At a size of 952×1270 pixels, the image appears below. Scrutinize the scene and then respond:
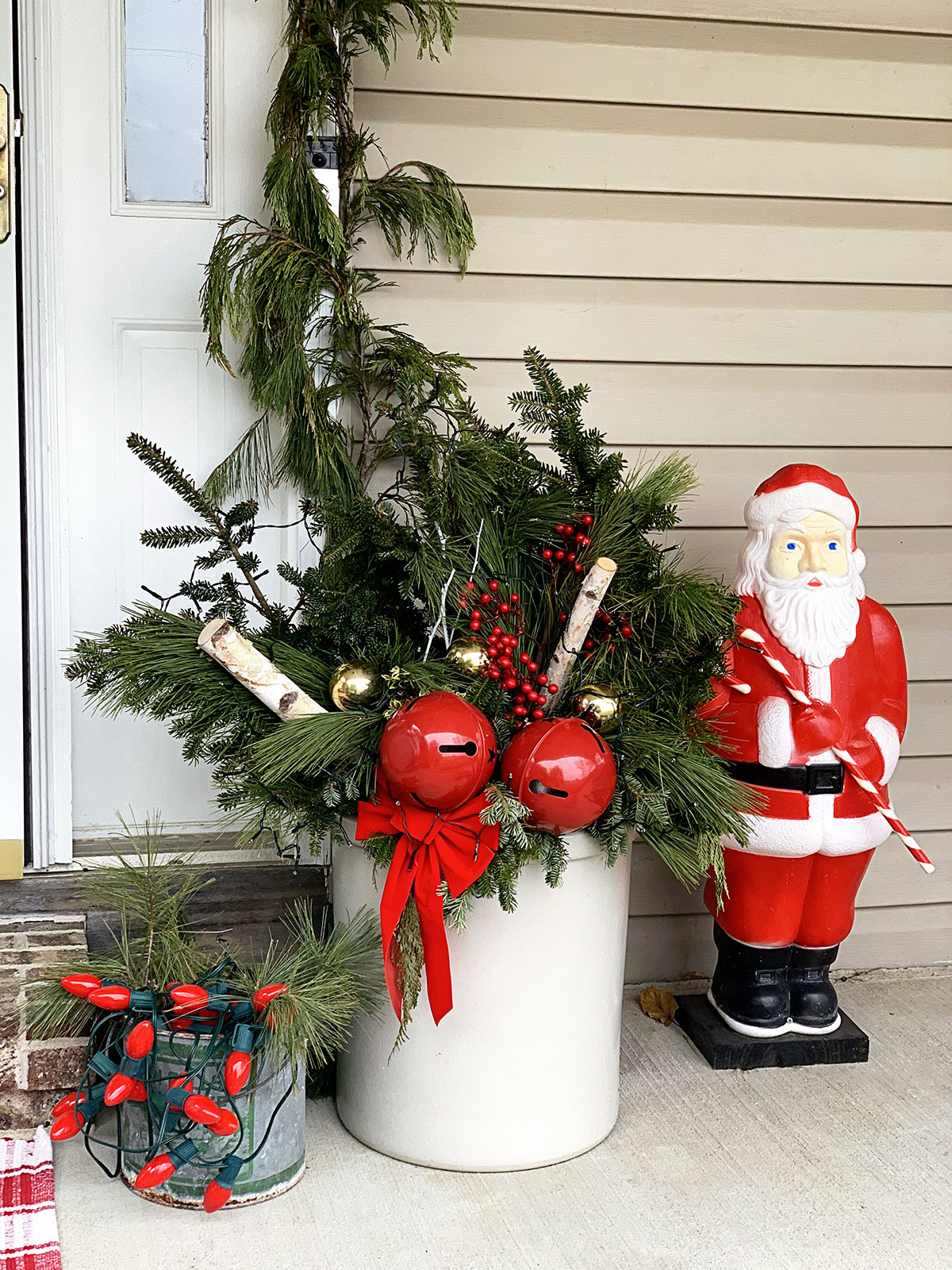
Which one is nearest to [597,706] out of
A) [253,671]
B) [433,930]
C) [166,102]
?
[433,930]

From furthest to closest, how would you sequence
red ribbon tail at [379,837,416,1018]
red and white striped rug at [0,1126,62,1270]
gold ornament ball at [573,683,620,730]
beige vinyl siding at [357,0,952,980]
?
beige vinyl siding at [357,0,952,980]
gold ornament ball at [573,683,620,730]
red ribbon tail at [379,837,416,1018]
red and white striped rug at [0,1126,62,1270]

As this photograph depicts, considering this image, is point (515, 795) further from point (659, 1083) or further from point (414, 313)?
point (414, 313)

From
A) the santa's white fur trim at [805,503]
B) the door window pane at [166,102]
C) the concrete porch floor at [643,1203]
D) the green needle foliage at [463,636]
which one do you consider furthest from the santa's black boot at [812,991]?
the door window pane at [166,102]

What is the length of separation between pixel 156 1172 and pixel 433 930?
48cm

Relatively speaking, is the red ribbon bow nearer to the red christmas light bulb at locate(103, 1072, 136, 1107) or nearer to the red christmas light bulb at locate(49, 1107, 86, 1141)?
the red christmas light bulb at locate(103, 1072, 136, 1107)

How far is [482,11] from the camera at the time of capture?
2.18 metres

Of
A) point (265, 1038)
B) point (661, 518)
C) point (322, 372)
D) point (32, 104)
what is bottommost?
point (265, 1038)

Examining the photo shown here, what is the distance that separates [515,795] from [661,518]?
0.53 m

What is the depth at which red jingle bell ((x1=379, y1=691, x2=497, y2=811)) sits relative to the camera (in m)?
1.56

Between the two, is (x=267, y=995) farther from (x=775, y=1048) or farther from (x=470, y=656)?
(x=775, y=1048)

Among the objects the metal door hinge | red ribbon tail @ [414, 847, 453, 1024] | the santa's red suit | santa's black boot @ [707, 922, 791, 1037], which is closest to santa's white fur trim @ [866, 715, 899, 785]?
the santa's red suit

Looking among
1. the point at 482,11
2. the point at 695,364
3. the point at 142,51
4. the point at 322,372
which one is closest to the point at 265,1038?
the point at 322,372

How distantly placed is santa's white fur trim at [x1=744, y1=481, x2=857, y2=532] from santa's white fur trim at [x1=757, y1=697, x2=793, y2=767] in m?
0.31

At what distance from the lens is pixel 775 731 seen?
2025 millimetres
